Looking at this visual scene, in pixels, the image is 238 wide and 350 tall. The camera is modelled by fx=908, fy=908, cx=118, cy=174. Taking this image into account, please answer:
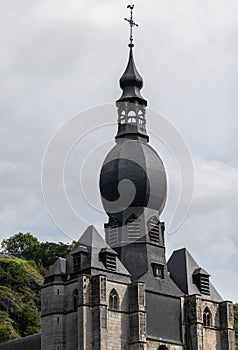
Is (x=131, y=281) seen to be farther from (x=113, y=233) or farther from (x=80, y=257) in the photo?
(x=113, y=233)

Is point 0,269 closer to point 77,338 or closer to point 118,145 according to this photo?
point 118,145

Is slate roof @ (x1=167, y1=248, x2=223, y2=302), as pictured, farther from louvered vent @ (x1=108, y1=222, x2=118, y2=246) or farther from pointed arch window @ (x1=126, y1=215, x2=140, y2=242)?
louvered vent @ (x1=108, y1=222, x2=118, y2=246)

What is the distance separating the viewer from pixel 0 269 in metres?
136

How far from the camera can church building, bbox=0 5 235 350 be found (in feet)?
255

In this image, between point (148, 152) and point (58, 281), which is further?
point (148, 152)

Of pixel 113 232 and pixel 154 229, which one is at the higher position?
pixel 154 229

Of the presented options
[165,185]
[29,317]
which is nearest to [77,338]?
[165,185]

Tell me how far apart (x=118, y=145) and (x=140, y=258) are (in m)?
11.9

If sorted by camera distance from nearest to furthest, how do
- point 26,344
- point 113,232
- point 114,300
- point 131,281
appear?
point 114,300, point 131,281, point 113,232, point 26,344

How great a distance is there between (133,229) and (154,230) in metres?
2.27

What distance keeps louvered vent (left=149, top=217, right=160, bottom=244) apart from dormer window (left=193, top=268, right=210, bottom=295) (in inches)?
190

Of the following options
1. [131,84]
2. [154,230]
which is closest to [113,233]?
[154,230]

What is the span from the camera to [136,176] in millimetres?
86312

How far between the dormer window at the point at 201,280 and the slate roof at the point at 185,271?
196 millimetres
